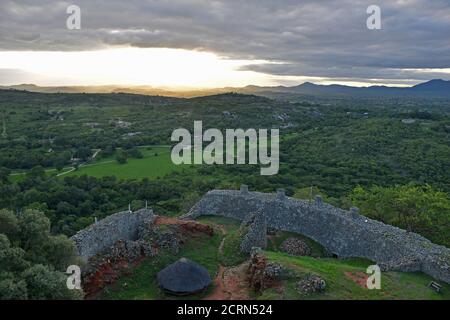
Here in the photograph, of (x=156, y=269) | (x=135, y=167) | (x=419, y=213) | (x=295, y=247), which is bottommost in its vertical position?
(x=135, y=167)

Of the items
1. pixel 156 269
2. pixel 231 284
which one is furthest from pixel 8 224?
pixel 231 284

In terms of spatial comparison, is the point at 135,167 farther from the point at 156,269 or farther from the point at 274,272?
the point at 274,272

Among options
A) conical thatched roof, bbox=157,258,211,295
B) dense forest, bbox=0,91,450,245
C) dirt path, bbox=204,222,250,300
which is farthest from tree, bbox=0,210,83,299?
dense forest, bbox=0,91,450,245

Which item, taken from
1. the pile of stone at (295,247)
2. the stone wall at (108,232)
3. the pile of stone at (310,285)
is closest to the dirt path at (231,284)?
the pile of stone at (310,285)

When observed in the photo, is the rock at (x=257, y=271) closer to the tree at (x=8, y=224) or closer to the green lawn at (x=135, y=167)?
the tree at (x=8, y=224)

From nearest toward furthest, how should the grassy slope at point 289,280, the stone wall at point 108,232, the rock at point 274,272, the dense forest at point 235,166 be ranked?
the grassy slope at point 289,280 < the rock at point 274,272 < the stone wall at point 108,232 < the dense forest at point 235,166
